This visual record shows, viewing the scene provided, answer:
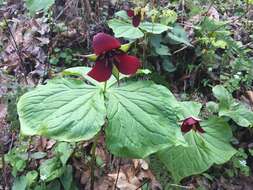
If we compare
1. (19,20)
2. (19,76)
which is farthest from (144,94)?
(19,20)

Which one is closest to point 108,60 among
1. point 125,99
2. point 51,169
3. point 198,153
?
point 125,99

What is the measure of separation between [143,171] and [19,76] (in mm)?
1081

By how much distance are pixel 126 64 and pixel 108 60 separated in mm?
72

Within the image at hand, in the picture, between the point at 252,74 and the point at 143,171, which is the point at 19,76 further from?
the point at 252,74

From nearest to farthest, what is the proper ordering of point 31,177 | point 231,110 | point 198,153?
point 198,153 < point 31,177 < point 231,110

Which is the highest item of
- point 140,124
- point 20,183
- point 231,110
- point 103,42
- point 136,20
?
point 103,42

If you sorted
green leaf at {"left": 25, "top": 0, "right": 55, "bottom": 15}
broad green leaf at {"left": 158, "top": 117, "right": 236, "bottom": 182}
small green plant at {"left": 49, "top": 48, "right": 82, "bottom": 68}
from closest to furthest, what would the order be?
green leaf at {"left": 25, "top": 0, "right": 55, "bottom": 15}
broad green leaf at {"left": 158, "top": 117, "right": 236, "bottom": 182}
small green plant at {"left": 49, "top": 48, "right": 82, "bottom": 68}

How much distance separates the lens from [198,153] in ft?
5.67

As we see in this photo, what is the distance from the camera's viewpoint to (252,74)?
7.99ft

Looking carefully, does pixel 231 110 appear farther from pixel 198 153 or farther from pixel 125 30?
pixel 125 30

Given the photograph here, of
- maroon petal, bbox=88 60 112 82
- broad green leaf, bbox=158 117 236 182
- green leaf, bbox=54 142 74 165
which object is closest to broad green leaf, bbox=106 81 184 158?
maroon petal, bbox=88 60 112 82

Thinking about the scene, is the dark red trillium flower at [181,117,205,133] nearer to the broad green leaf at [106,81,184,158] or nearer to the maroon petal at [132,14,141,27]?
the broad green leaf at [106,81,184,158]

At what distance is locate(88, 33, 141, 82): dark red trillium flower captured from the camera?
1332 mm

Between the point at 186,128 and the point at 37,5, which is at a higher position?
the point at 37,5
